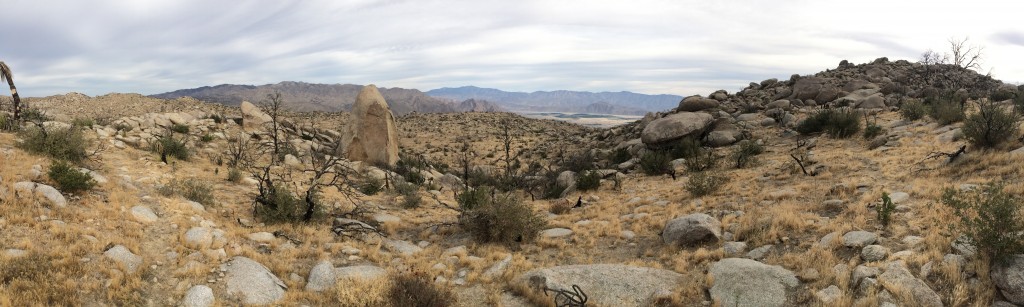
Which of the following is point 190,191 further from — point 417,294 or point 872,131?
point 872,131

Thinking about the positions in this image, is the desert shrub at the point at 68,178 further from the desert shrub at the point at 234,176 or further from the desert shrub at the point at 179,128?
the desert shrub at the point at 179,128

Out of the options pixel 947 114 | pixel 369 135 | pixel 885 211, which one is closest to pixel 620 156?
pixel 369 135

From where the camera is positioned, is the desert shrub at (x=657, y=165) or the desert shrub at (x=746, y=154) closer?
the desert shrub at (x=746, y=154)

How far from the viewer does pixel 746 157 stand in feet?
58.9

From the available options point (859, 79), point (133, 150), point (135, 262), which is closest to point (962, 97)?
point (859, 79)

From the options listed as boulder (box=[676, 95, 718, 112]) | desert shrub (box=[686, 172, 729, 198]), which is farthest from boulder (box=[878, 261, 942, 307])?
boulder (box=[676, 95, 718, 112])

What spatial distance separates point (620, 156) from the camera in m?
24.3

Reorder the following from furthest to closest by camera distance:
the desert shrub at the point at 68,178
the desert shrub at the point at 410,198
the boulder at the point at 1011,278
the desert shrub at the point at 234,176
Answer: the desert shrub at the point at 410,198, the desert shrub at the point at 234,176, the desert shrub at the point at 68,178, the boulder at the point at 1011,278

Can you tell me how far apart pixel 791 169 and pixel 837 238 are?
26.0 feet

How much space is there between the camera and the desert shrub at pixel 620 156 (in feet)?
78.4

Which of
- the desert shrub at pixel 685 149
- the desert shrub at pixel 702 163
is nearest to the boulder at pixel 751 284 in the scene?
the desert shrub at pixel 702 163

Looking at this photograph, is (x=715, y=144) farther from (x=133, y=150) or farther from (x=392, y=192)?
(x=133, y=150)

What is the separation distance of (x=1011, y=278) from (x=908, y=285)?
0.98 metres

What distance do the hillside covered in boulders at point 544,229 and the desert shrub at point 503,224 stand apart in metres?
0.04
